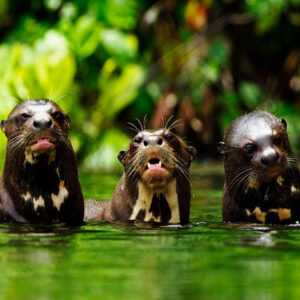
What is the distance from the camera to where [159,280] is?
138 inches

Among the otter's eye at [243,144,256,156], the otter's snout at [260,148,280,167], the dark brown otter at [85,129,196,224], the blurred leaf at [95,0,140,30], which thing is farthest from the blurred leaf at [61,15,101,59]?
the otter's snout at [260,148,280,167]

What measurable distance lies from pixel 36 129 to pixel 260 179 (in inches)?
50.8

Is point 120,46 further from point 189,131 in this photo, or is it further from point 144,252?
point 144,252

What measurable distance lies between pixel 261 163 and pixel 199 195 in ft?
10.4

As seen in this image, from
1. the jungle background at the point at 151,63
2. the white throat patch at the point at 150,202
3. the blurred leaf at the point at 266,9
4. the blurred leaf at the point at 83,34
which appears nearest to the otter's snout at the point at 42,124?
the white throat patch at the point at 150,202

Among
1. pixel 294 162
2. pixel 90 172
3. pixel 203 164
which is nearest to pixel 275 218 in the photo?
pixel 294 162

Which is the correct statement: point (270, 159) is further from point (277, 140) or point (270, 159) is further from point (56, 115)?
point (56, 115)

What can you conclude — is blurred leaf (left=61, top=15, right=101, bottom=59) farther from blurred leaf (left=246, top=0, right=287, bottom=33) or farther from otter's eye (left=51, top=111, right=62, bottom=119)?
otter's eye (left=51, top=111, right=62, bottom=119)

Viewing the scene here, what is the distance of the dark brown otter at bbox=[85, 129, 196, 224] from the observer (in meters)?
5.56

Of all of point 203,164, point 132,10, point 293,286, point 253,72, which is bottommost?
point 293,286

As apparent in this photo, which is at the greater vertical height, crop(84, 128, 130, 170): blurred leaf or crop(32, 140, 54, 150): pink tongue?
crop(84, 128, 130, 170): blurred leaf

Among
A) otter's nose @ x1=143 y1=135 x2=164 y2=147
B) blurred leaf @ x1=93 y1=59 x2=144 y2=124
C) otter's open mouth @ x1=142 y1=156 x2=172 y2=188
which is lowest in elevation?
otter's open mouth @ x1=142 y1=156 x2=172 y2=188

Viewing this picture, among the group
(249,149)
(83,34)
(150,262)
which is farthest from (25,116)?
(83,34)

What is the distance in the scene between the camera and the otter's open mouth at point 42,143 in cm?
532
